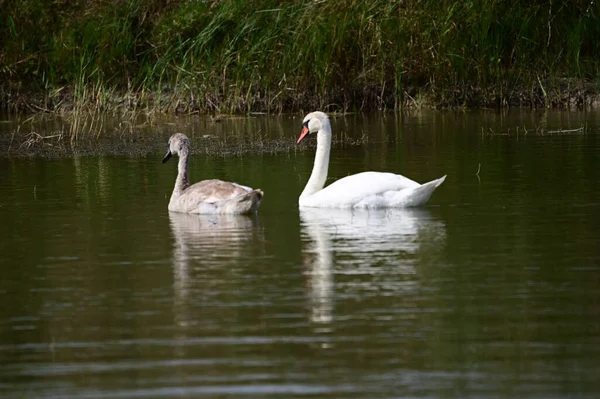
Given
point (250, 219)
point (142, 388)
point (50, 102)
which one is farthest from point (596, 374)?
point (50, 102)

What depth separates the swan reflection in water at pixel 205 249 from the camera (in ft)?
28.4

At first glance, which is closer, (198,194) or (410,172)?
(198,194)

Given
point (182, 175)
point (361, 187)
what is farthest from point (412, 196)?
point (182, 175)

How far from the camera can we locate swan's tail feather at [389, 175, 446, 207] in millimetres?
12034

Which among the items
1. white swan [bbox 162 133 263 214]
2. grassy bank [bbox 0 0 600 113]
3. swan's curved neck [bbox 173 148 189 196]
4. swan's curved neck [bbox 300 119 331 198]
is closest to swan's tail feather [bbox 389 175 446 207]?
swan's curved neck [bbox 300 119 331 198]

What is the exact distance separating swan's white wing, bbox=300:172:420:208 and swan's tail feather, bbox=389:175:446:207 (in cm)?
6

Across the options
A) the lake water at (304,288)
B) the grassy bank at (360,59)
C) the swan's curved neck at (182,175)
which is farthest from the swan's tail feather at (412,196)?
the grassy bank at (360,59)

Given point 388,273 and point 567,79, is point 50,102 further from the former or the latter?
point 388,273

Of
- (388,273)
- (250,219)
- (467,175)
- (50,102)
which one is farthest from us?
(50,102)

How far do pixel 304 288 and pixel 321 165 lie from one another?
4829 mm

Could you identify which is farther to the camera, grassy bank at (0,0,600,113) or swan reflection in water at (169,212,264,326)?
grassy bank at (0,0,600,113)

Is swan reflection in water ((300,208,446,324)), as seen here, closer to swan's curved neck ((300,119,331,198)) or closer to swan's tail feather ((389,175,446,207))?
swan's tail feather ((389,175,446,207))

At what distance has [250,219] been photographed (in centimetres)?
1197

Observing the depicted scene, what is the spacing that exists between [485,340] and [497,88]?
17.0 metres
